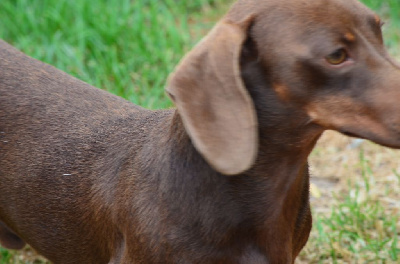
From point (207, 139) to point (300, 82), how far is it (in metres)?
0.36

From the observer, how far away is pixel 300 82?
268 cm

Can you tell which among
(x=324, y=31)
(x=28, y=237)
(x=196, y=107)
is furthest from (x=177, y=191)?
(x=28, y=237)

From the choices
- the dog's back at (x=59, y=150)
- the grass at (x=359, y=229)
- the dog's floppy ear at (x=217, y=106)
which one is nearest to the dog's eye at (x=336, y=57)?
the dog's floppy ear at (x=217, y=106)

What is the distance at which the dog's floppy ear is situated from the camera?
103 inches

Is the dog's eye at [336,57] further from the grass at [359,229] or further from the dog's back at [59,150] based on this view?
the grass at [359,229]

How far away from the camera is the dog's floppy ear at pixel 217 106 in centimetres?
262

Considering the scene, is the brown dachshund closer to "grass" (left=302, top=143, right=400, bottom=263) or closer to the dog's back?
the dog's back

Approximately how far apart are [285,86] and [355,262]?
71.7 inches

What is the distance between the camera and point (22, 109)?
3537 mm

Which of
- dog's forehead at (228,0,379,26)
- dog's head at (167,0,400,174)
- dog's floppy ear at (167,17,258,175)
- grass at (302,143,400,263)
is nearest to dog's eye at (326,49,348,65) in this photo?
dog's head at (167,0,400,174)

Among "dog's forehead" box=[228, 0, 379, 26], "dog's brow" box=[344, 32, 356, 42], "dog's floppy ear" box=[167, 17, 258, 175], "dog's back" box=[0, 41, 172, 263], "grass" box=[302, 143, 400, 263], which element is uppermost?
"dog's forehead" box=[228, 0, 379, 26]

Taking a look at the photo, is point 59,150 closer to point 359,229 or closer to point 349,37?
point 349,37

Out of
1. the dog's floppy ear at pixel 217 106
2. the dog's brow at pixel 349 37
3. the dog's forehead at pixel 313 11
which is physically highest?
the dog's forehead at pixel 313 11

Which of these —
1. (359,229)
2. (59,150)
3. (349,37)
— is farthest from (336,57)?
(359,229)
